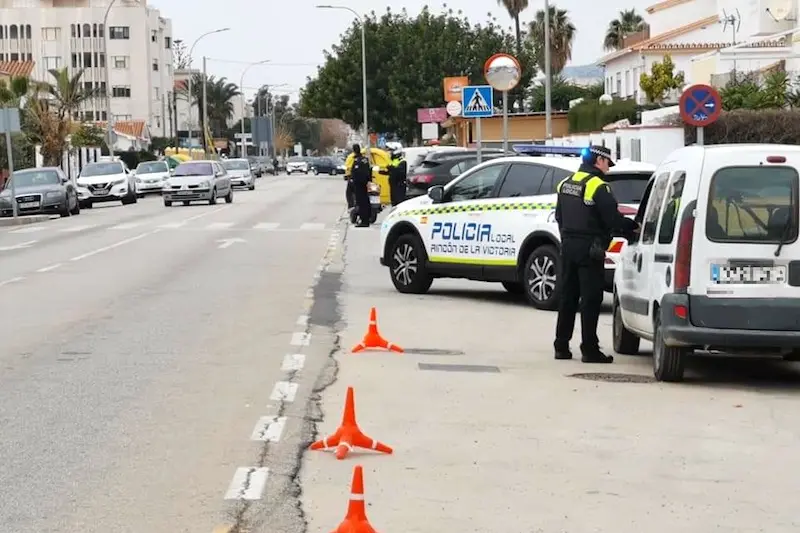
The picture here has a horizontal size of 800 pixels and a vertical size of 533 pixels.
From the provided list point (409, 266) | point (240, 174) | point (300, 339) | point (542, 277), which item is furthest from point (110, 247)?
point (240, 174)

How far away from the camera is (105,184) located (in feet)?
169

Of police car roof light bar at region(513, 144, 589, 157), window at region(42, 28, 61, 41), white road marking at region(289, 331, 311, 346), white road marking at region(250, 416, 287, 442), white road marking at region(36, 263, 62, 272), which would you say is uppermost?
window at region(42, 28, 61, 41)

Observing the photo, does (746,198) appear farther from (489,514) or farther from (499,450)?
(489,514)

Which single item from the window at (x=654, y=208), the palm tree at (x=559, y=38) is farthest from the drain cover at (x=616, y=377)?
the palm tree at (x=559, y=38)

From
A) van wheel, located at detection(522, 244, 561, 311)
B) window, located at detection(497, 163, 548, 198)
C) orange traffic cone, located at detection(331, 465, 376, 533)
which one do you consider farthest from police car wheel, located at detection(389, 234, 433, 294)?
orange traffic cone, located at detection(331, 465, 376, 533)

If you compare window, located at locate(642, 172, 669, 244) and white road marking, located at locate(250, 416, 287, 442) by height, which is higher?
window, located at locate(642, 172, 669, 244)

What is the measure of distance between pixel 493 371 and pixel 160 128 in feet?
436

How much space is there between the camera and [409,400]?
10281 mm

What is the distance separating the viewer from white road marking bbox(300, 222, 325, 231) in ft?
109

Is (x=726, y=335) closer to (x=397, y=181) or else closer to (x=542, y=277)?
(x=542, y=277)

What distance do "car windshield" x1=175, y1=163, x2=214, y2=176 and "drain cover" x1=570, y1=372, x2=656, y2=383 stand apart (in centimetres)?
3799

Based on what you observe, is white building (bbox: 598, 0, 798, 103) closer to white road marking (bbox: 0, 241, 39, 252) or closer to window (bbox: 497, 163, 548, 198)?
white road marking (bbox: 0, 241, 39, 252)

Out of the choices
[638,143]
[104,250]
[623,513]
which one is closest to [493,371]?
[623,513]

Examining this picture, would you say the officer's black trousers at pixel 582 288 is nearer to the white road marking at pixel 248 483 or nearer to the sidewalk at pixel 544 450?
the sidewalk at pixel 544 450
